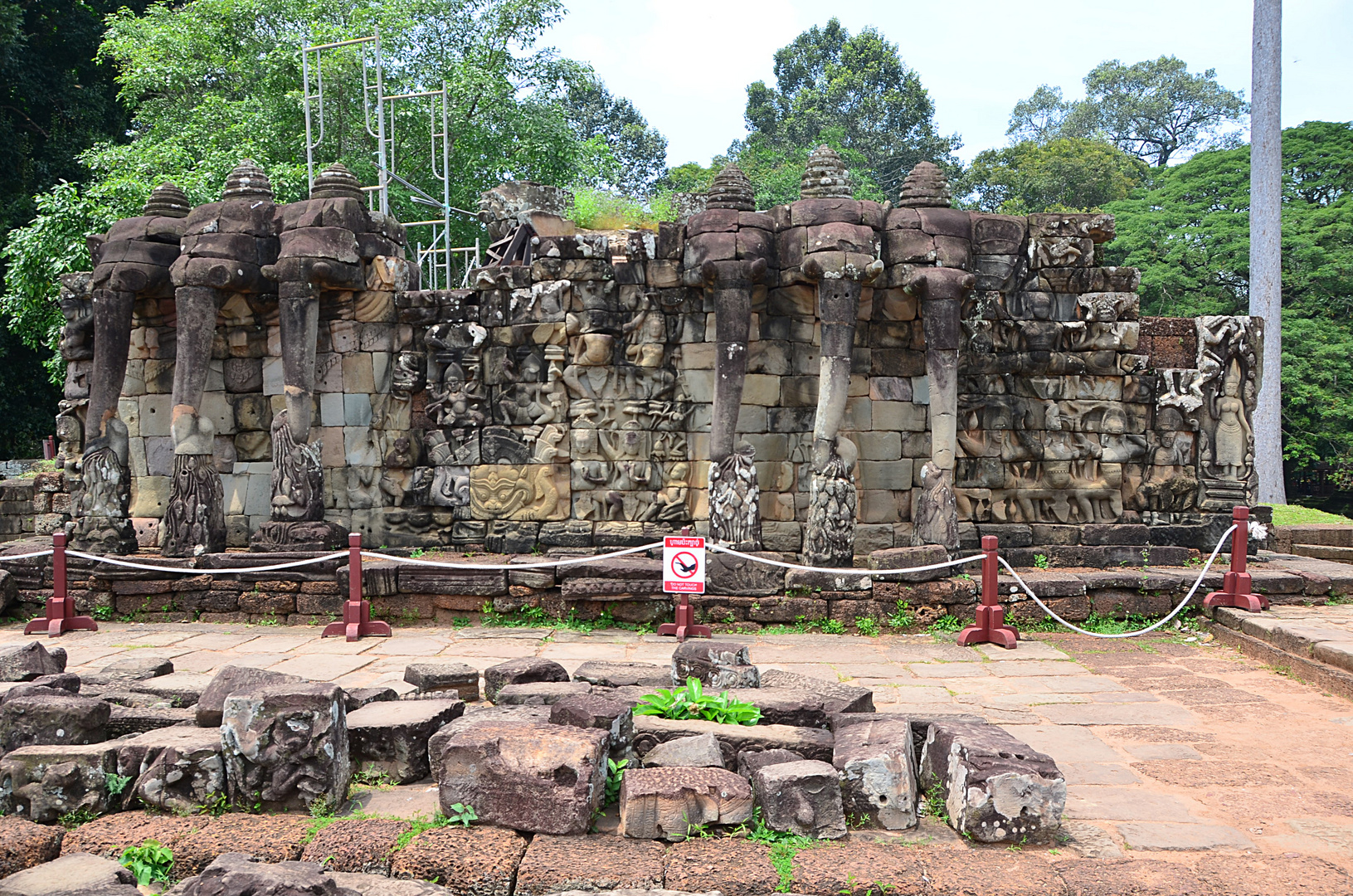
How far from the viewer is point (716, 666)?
5.63 meters

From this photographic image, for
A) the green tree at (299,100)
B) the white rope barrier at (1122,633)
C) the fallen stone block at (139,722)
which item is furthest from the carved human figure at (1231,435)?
the green tree at (299,100)

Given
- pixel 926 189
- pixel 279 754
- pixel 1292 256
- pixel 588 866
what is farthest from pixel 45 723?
pixel 1292 256

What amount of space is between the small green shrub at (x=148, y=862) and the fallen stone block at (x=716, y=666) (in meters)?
2.68

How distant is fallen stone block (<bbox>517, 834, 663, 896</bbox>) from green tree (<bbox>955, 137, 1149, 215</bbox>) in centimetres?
2810

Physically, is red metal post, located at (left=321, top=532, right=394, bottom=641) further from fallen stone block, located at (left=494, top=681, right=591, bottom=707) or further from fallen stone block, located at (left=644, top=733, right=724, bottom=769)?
fallen stone block, located at (left=644, top=733, right=724, bottom=769)

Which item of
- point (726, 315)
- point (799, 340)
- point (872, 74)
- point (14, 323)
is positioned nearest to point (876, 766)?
point (726, 315)

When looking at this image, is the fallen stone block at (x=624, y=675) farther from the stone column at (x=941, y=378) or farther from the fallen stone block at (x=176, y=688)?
the stone column at (x=941, y=378)

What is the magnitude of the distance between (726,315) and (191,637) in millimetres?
5397

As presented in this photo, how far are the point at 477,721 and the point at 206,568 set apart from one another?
560cm

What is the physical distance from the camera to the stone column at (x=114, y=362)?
9.26m

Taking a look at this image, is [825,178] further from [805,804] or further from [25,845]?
[25,845]

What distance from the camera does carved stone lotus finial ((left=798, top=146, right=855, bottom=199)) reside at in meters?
9.16

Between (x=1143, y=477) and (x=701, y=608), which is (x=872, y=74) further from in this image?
(x=701, y=608)

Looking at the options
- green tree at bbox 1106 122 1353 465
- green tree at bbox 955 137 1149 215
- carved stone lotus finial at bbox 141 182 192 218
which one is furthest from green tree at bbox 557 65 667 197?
carved stone lotus finial at bbox 141 182 192 218
